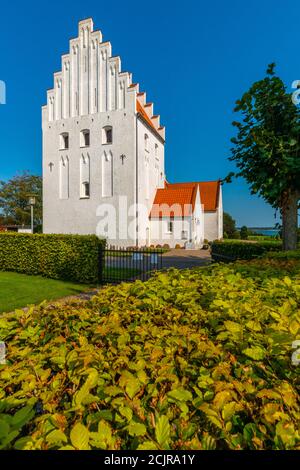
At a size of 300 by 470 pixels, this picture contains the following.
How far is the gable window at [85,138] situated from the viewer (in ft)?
79.0

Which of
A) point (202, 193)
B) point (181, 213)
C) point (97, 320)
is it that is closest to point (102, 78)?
point (181, 213)

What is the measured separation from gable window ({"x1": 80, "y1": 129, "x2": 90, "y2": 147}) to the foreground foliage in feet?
80.9

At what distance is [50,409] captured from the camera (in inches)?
43.9

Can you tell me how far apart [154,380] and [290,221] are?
802 cm

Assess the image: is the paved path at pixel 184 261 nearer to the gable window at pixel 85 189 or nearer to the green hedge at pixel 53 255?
the green hedge at pixel 53 255

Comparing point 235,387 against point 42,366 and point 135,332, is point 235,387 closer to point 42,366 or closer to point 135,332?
point 135,332

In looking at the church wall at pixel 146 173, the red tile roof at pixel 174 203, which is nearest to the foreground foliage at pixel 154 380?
the church wall at pixel 146 173

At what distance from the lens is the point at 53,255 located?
10992 millimetres

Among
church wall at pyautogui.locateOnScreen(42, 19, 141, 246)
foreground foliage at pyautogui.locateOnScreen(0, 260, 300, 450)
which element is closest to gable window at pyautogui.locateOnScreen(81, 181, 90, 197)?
church wall at pyautogui.locateOnScreen(42, 19, 141, 246)

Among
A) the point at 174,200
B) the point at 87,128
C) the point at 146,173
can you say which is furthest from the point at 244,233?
the point at 87,128

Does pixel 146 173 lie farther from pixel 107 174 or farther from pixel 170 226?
pixel 170 226

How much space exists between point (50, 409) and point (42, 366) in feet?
1.36

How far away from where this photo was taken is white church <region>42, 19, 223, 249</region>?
22.4 m

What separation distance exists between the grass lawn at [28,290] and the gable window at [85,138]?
16.8 m
